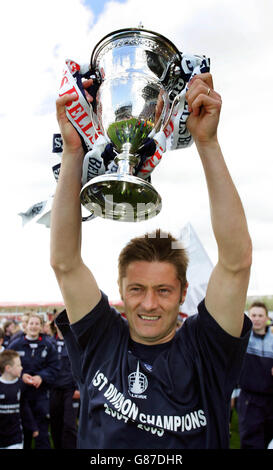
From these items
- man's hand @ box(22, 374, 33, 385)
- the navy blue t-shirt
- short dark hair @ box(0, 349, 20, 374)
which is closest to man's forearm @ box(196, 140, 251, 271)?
the navy blue t-shirt

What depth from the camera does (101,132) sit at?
1648mm

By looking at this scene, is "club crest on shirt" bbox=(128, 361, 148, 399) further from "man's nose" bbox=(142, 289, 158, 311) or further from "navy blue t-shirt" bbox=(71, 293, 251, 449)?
"man's nose" bbox=(142, 289, 158, 311)

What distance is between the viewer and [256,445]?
4.66 meters

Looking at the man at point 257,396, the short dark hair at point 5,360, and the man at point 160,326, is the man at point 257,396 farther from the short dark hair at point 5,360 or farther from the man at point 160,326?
the man at point 160,326

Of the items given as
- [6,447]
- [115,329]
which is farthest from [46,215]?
[6,447]

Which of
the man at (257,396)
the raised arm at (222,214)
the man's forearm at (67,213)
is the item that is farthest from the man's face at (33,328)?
the raised arm at (222,214)

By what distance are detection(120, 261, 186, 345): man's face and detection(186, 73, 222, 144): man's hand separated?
551 millimetres

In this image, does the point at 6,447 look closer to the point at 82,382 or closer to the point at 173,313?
the point at 82,382

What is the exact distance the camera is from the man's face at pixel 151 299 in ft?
5.34

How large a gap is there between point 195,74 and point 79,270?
0.89 metres

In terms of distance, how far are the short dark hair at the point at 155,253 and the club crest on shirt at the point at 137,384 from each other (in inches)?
16.3

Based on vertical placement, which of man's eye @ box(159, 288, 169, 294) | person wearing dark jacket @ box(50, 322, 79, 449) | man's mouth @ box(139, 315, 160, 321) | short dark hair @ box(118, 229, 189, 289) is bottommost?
person wearing dark jacket @ box(50, 322, 79, 449)

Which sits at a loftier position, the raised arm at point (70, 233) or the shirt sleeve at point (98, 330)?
the raised arm at point (70, 233)

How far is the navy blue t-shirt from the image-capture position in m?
1.47
